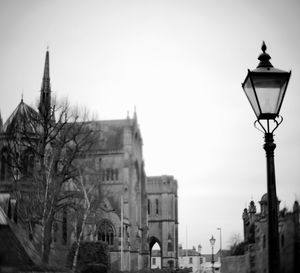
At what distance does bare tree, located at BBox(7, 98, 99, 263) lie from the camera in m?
37.2

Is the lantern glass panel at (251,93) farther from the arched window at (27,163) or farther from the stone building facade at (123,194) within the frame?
the stone building facade at (123,194)

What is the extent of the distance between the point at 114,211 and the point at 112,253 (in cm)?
554

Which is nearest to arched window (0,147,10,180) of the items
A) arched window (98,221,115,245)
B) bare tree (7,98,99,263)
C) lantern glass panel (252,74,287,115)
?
bare tree (7,98,99,263)

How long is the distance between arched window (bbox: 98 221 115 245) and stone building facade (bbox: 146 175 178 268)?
2229 centimetres

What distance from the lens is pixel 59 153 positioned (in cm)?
4081

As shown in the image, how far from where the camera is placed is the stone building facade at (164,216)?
287 feet

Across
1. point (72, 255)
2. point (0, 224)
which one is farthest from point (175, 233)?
point (0, 224)

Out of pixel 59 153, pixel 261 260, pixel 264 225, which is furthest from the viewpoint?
pixel 59 153

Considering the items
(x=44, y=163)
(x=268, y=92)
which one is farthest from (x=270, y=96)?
(x=44, y=163)

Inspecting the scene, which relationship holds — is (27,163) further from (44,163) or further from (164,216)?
(164,216)

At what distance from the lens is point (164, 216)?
90.5 meters

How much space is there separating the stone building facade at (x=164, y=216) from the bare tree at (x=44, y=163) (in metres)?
44.8

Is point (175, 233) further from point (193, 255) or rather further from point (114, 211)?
point (193, 255)

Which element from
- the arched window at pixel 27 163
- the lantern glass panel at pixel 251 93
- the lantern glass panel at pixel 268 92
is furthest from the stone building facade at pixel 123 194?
the lantern glass panel at pixel 268 92
